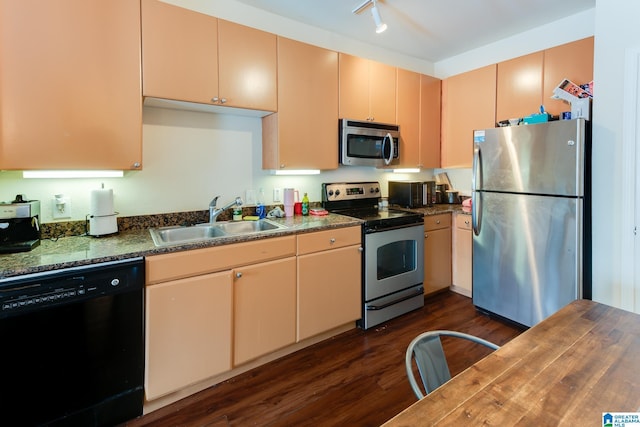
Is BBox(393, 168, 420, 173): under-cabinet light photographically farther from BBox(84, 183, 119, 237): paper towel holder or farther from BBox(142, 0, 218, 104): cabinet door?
BBox(84, 183, 119, 237): paper towel holder

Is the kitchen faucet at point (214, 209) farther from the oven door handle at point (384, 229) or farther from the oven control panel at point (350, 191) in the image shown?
the oven door handle at point (384, 229)

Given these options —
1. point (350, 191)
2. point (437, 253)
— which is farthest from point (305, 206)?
point (437, 253)

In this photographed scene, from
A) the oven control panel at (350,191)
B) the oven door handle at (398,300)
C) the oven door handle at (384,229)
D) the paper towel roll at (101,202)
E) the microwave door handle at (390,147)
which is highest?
the microwave door handle at (390,147)

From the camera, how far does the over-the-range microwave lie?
2771 mm

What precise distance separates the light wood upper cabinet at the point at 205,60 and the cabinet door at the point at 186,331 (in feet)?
3.77

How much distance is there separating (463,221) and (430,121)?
114 cm

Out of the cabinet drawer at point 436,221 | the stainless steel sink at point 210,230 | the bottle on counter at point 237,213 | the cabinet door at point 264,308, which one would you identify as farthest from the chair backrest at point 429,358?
the cabinet drawer at point 436,221

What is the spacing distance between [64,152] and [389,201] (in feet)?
9.12

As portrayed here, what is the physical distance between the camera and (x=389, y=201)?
11.5 feet

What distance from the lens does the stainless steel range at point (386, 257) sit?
2.56 metres

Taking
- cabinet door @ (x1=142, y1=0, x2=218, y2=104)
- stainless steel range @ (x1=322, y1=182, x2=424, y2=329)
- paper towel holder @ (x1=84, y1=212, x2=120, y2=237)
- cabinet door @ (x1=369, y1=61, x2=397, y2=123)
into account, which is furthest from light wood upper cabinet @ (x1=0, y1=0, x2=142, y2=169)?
cabinet door @ (x1=369, y1=61, x2=397, y2=123)

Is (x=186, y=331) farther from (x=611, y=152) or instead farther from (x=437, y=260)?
(x=611, y=152)

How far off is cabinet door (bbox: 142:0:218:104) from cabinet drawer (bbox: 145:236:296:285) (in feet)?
3.18

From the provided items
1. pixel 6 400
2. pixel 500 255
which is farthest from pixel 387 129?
pixel 6 400
